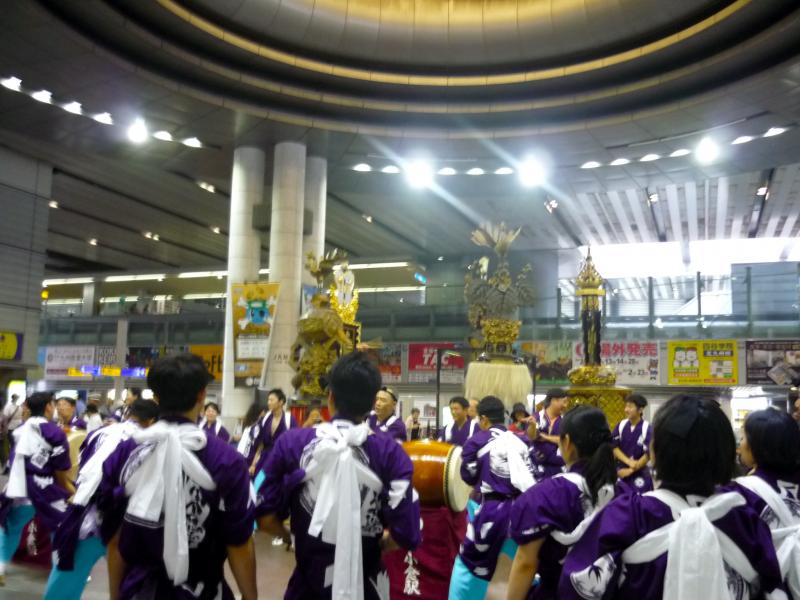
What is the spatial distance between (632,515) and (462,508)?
3.16m

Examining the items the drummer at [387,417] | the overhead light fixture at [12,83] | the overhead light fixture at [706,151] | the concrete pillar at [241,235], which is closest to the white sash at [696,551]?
the drummer at [387,417]

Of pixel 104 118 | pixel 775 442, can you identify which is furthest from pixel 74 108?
pixel 775 442

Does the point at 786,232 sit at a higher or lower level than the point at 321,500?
higher

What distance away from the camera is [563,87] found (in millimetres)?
12852

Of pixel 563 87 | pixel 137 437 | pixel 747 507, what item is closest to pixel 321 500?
pixel 137 437

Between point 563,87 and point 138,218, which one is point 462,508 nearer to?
point 563,87

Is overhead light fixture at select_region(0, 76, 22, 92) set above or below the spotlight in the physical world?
above

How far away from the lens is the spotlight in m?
12.6

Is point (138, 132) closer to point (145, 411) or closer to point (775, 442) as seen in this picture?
point (145, 411)

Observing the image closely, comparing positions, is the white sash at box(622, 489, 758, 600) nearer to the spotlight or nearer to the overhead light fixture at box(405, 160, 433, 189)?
the spotlight

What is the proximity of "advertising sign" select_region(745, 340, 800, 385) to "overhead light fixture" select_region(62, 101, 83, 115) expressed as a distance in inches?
591

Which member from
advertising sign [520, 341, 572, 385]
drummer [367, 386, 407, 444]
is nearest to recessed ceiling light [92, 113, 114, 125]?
drummer [367, 386, 407, 444]

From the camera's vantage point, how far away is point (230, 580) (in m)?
5.71

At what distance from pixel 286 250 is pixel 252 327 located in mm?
1521
